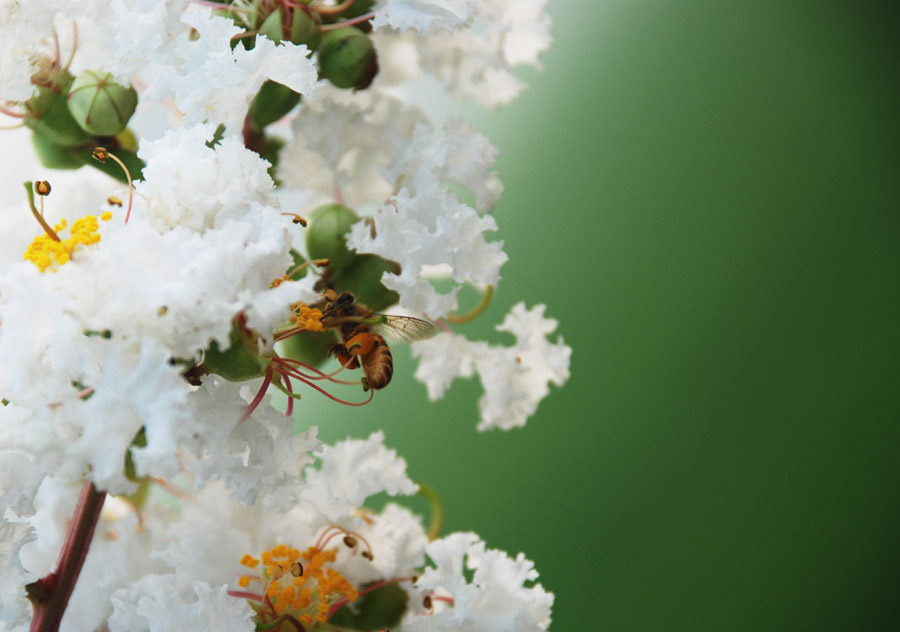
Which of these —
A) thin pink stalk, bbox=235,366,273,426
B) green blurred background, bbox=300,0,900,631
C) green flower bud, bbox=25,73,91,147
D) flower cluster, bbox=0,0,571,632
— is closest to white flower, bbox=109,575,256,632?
flower cluster, bbox=0,0,571,632

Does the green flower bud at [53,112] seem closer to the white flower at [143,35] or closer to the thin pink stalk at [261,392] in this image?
the white flower at [143,35]

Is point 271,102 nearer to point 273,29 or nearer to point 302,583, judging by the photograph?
point 273,29

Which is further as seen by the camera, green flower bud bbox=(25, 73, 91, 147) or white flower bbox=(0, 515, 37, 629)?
green flower bud bbox=(25, 73, 91, 147)

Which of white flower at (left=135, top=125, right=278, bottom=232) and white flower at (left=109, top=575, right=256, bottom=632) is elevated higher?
white flower at (left=135, top=125, right=278, bottom=232)

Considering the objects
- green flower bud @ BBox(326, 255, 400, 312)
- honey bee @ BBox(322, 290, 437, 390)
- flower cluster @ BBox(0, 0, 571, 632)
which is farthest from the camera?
green flower bud @ BBox(326, 255, 400, 312)

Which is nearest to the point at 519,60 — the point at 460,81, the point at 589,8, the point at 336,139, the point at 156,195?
the point at 460,81

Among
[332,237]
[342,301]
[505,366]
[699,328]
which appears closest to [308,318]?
[342,301]

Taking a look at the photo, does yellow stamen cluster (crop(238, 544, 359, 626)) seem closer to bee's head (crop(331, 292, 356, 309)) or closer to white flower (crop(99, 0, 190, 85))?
bee's head (crop(331, 292, 356, 309))
